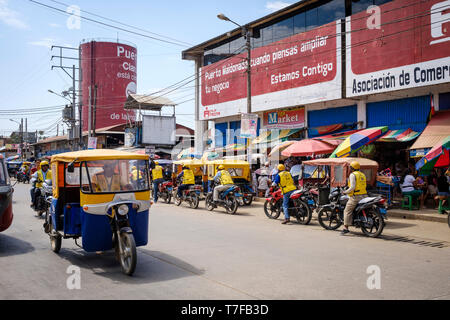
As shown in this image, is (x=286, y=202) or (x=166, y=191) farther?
(x=166, y=191)

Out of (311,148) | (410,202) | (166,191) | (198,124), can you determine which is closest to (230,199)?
(311,148)

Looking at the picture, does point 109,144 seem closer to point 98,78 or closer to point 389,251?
point 98,78

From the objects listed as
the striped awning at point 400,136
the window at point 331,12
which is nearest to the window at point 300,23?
the window at point 331,12

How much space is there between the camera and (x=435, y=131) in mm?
15500

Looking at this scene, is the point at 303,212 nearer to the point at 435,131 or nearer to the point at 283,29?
the point at 435,131

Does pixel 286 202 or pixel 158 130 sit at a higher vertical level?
pixel 158 130

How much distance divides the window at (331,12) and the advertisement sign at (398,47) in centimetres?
132

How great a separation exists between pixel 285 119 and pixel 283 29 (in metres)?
5.22

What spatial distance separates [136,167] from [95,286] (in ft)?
7.29

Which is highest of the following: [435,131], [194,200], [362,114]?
[362,114]

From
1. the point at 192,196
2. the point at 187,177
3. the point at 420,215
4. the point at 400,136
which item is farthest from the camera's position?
the point at 187,177

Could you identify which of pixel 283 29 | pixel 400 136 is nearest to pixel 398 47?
pixel 400 136

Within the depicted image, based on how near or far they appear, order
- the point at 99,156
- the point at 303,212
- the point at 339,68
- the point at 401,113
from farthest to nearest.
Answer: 1. the point at 339,68
2. the point at 401,113
3. the point at 303,212
4. the point at 99,156

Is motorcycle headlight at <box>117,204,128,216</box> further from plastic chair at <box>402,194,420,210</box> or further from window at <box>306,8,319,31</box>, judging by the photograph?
window at <box>306,8,319,31</box>
